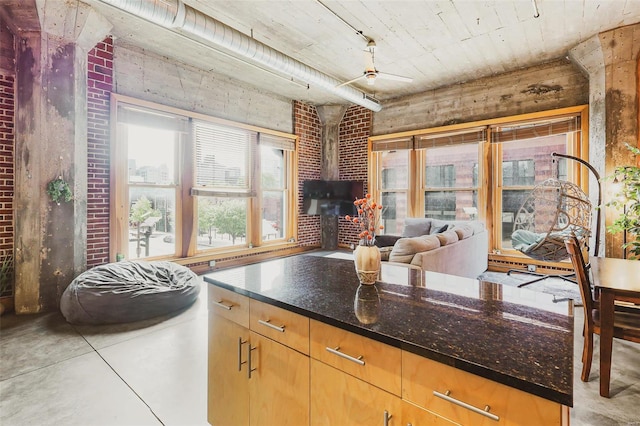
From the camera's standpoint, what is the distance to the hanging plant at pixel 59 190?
3.43 metres

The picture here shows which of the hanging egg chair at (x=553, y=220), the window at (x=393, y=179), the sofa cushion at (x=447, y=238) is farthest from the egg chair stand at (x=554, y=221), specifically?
the window at (x=393, y=179)

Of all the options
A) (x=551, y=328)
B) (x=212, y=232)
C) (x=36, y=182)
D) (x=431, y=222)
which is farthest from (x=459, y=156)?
(x=36, y=182)

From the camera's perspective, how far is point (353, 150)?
730 cm

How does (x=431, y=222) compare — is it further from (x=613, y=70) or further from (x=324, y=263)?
(x=324, y=263)

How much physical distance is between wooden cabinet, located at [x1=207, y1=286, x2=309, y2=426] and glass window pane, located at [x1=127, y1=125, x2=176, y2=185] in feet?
12.1

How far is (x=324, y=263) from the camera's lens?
6.93ft

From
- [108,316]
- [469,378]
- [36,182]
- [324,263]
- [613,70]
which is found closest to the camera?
[469,378]

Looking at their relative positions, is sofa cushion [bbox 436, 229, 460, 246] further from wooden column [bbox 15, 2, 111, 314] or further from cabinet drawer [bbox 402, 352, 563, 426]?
wooden column [bbox 15, 2, 111, 314]

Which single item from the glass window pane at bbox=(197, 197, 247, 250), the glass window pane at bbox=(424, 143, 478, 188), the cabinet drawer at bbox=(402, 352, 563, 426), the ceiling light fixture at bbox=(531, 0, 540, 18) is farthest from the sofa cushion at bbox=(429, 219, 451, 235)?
the cabinet drawer at bbox=(402, 352, 563, 426)

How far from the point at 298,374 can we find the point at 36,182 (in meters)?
3.81

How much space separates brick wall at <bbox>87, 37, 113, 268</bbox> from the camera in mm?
3980

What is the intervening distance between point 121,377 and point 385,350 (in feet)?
7.09

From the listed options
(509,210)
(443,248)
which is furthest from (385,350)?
(509,210)

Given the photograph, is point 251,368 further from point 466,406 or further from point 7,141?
point 7,141
